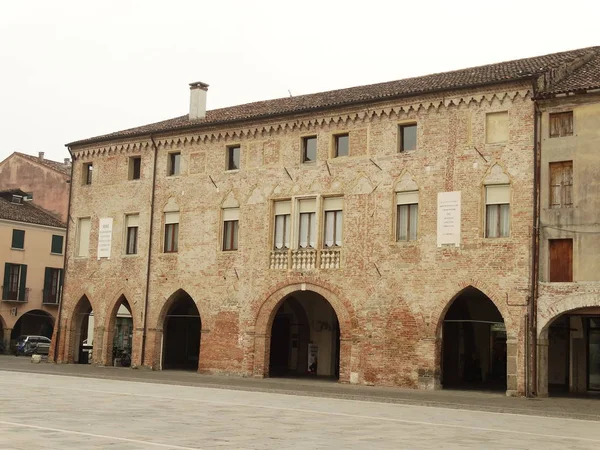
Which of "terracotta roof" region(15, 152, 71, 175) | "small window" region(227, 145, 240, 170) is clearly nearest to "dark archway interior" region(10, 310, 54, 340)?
"terracotta roof" region(15, 152, 71, 175)

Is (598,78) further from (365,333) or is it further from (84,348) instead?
(84,348)

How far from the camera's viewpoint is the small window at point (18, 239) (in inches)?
2019

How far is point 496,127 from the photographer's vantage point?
88.9ft

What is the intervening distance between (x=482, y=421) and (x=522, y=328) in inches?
334

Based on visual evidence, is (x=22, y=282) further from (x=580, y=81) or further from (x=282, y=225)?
(x=580, y=81)

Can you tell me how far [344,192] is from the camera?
29.8 m

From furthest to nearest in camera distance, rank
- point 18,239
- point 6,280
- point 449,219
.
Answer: point 18,239
point 6,280
point 449,219

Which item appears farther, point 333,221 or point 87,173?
point 87,173

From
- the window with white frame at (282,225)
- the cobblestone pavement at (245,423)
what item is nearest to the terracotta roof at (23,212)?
the window with white frame at (282,225)

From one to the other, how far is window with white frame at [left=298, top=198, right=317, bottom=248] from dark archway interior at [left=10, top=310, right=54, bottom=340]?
28.4m

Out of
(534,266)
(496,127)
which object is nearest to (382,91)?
(496,127)

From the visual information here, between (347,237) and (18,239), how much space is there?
28539mm

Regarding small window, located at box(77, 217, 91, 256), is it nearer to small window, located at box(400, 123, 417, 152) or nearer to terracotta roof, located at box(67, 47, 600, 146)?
terracotta roof, located at box(67, 47, 600, 146)

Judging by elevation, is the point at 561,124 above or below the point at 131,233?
above
